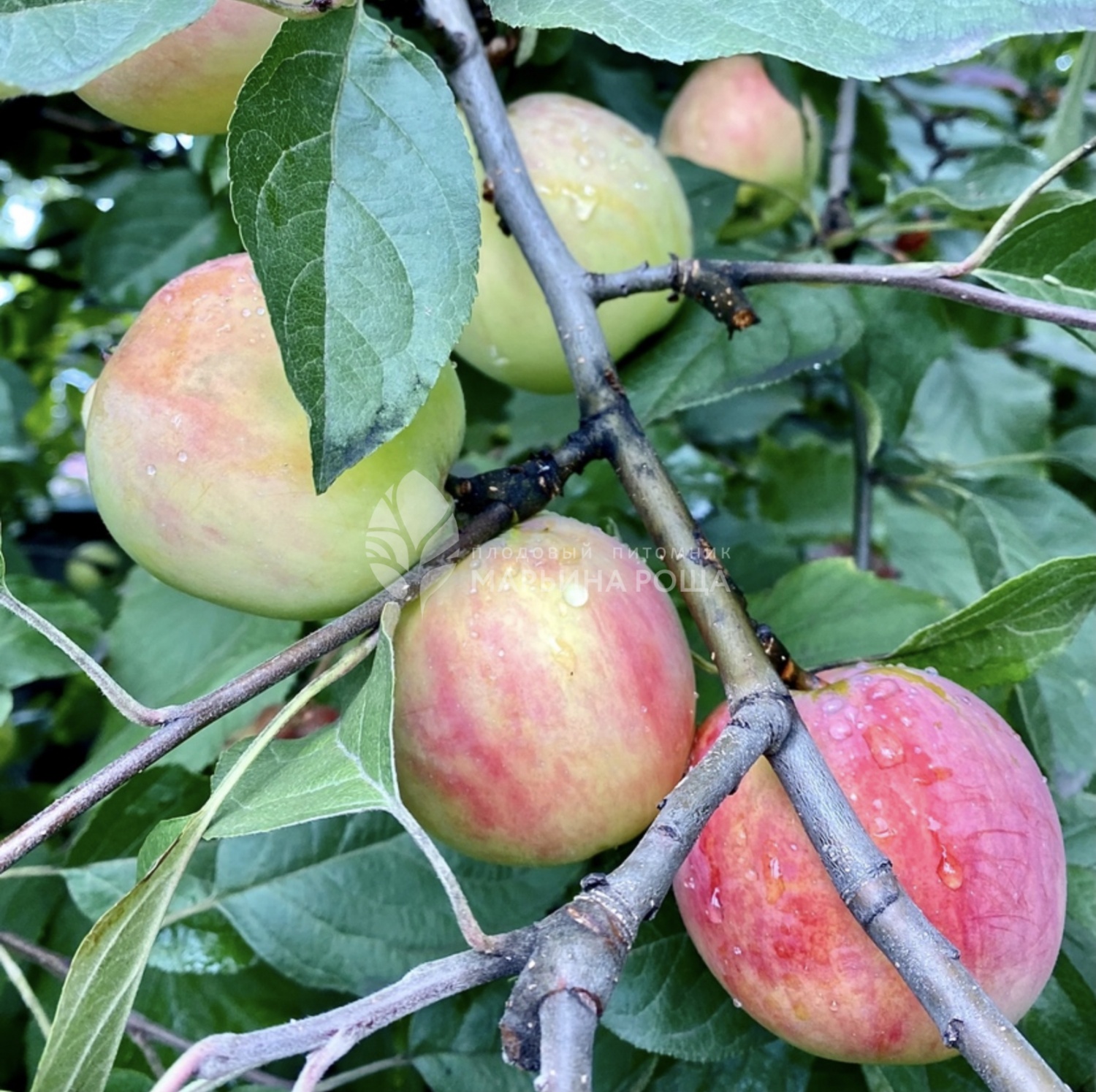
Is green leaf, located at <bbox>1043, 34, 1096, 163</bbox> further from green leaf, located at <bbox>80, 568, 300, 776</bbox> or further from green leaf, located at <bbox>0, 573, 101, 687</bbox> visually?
green leaf, located at <bbox>0, 573, 101, 687</bbox>

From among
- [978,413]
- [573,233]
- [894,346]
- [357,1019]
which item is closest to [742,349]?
[573,233]

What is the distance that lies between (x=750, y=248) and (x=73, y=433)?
59.8 inches

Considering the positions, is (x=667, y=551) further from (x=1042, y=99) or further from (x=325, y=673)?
(x=1042, y=99)

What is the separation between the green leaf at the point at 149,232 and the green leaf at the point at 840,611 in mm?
807

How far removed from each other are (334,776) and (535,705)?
0.14m

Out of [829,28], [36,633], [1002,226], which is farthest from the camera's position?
[36,633]

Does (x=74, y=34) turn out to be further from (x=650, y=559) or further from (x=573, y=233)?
(x=650, y=559)

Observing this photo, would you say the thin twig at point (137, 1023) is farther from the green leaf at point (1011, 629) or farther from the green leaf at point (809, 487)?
the green leaf at point (809, 487)

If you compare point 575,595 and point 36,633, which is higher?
point 575,595

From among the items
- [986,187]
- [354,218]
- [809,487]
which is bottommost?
[809,487]

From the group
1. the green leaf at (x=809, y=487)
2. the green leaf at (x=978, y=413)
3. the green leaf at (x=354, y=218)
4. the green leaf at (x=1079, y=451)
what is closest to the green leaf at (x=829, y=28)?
the green leaf at (x=354, y=218)

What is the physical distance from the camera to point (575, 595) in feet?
1.96

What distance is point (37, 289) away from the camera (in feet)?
6.07

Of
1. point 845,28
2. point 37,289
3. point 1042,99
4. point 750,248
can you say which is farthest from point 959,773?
point 1042,99
